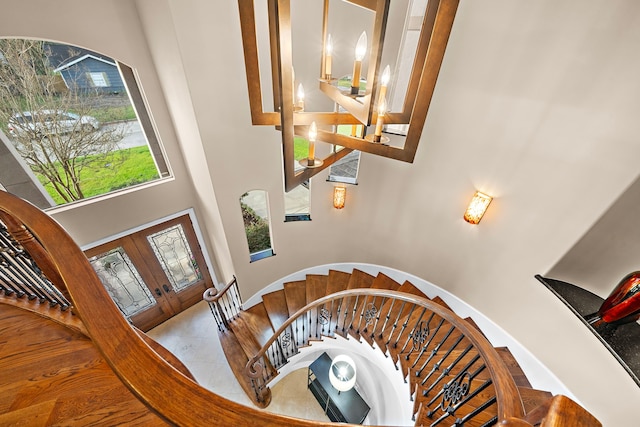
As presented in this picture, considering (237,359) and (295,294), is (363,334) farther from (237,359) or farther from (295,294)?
(237,359)

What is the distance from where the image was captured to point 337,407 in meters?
3.90

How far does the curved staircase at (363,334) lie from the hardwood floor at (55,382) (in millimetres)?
1697

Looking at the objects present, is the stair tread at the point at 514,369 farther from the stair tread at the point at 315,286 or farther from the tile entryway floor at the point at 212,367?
the tile entryway floor at the point at 212,367

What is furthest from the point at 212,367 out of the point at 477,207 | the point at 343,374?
the point at 477,207

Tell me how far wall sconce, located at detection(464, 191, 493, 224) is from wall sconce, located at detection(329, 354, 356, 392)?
260cm

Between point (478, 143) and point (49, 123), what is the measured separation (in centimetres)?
471

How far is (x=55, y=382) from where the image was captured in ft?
3.88

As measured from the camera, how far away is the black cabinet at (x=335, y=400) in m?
3.90

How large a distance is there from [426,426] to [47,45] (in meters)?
4.86

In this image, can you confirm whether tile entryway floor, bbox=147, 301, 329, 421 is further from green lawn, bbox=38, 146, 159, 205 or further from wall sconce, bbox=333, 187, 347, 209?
wall sconce, bbox=333, 187, 347, 209

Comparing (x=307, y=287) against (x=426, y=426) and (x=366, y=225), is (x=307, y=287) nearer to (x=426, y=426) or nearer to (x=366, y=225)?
(x=366, y=225)

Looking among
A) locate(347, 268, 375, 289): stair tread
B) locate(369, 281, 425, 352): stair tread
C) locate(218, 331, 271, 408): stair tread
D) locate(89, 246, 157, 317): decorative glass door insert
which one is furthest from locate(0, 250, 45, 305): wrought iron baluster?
locate(347, 268, 375, 289): stair tread

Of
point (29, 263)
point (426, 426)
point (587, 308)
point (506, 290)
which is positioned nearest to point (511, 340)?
point (506, 290)

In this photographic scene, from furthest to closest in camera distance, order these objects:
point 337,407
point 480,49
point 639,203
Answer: point 337,407, point 480,49, point 639,203
